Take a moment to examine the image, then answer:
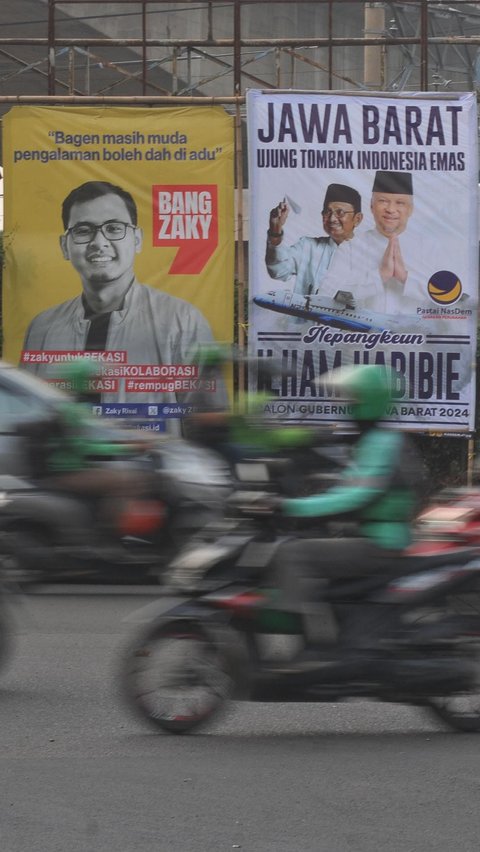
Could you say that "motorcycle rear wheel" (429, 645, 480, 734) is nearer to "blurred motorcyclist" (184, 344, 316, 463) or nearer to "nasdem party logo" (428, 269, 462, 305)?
"blurred motorcyclist" (184, 344, 316, 463)

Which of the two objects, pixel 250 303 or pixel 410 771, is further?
pixel 250 303

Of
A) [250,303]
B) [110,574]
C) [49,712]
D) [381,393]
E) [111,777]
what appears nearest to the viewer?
[111,777]

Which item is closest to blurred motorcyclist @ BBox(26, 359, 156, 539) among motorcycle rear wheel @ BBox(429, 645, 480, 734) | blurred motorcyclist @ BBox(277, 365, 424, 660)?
blurred motorcyclist @ BBox(277, 365, 424, 660)

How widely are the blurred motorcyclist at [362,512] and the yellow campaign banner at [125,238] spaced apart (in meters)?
8.44

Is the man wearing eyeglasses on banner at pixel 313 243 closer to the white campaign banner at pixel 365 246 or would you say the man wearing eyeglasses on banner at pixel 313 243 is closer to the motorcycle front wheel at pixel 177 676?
the white campaign banner at pixel 365 246

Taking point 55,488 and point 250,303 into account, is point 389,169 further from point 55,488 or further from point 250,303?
point 55,488

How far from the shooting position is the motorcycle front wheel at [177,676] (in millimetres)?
5344

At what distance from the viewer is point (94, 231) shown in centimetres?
1375

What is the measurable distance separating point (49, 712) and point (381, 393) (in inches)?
82.2

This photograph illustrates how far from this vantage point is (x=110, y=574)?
949cm

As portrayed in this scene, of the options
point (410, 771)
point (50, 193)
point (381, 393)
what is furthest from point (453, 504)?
point (50, 193)

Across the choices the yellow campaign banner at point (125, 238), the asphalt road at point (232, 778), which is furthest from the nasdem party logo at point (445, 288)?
the asphalt road at point (232, 778)

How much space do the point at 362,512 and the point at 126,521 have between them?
3.74 metres

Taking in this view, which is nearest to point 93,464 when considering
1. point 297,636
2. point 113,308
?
point 297,636
